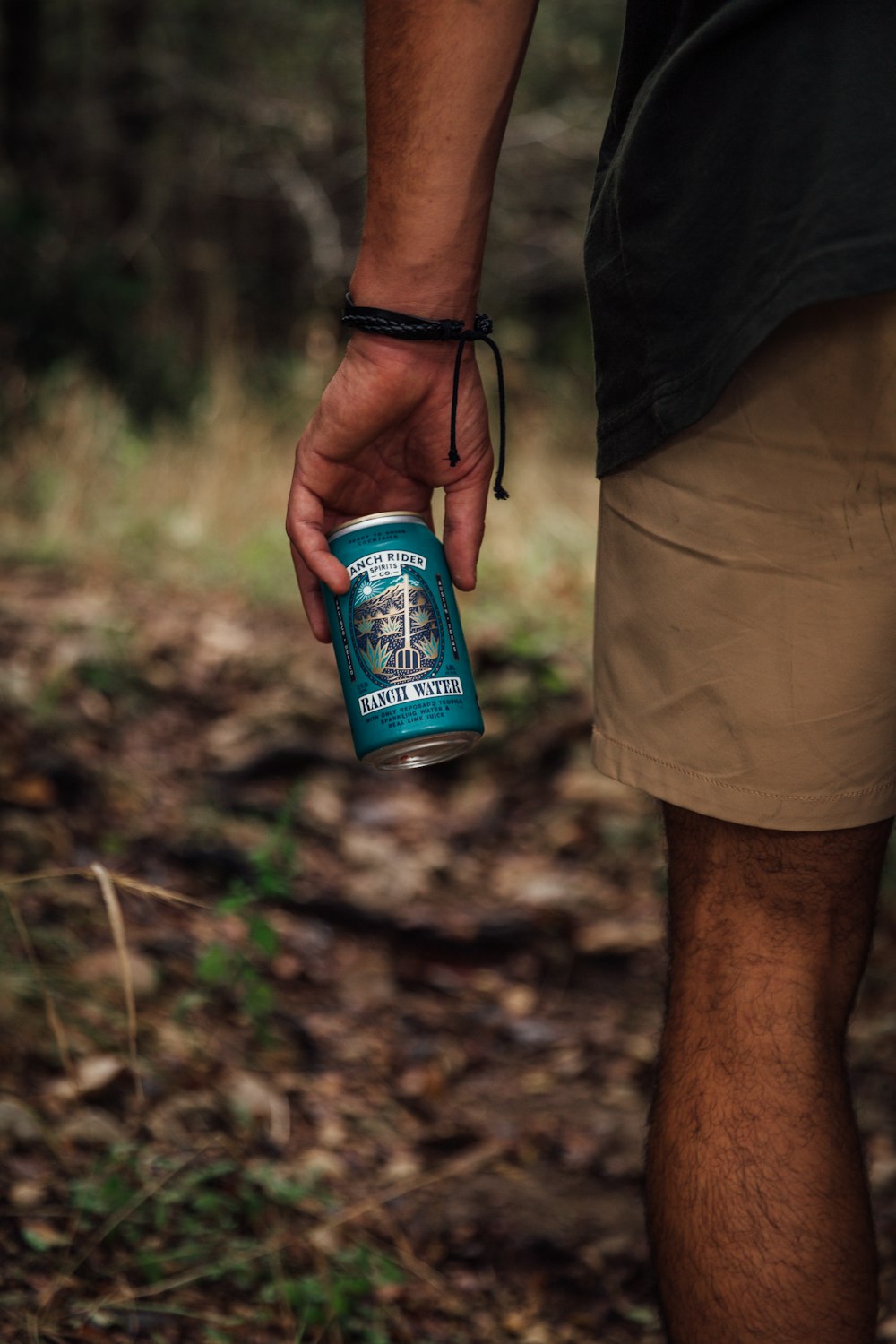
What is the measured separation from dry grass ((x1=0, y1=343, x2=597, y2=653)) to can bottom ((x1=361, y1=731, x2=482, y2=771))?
8.64 ft

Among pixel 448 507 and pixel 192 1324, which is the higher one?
pixel 448 507

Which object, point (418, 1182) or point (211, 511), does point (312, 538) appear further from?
point (211, 511)

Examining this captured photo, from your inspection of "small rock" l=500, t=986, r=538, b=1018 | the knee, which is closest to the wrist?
the knee

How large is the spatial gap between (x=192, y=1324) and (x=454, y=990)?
1275 mm

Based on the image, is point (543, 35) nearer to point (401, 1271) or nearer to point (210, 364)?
point (210, 364)

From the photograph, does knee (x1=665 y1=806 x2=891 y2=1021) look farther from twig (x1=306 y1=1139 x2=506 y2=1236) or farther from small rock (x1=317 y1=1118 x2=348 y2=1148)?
small rock (x1=317 y1=1118 x2=348 y2=1148)

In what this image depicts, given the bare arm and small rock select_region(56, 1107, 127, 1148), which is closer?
the bare arm

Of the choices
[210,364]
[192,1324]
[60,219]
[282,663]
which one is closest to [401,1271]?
[192,1324]

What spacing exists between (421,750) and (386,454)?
1.18ft

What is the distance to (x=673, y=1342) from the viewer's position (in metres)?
1.29

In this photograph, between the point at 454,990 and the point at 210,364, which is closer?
the point at 454,990

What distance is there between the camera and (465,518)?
5.09ft

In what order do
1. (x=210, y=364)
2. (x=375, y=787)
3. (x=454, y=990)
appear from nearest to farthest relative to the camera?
(x=454, y=990) < (x=375, y=787) < (x=210, y=364)

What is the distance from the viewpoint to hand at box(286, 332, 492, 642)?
1425mm
